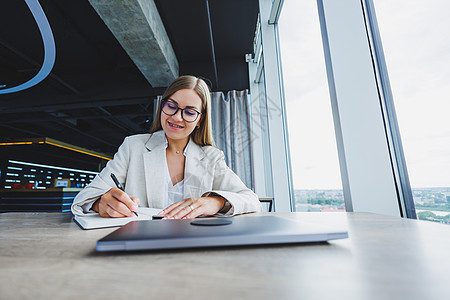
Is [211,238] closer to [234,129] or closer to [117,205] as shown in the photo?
[117,205]

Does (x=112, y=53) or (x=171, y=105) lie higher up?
(x=112, y=53)

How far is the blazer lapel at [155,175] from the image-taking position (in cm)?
108

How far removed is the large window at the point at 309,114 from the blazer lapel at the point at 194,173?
0.69 m

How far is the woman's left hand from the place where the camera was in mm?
653

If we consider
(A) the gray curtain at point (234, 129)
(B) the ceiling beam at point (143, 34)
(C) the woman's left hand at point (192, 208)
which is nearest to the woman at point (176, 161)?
(C) the woman's left hand at point (192, 208)

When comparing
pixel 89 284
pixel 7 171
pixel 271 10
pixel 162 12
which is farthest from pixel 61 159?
pixel 89 284

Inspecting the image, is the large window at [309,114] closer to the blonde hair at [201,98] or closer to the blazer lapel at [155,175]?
the blonde hair at [201,98]

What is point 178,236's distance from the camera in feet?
0.97

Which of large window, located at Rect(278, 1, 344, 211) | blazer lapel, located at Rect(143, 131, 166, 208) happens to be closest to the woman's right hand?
blazer lapel, located at Rect(143, 131, 166, 208)

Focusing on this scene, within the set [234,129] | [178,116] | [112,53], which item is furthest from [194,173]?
[112,53]

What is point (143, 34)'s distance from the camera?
8.02 feet

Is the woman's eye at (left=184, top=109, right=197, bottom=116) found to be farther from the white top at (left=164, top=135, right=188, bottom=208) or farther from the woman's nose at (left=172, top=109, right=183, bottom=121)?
the white top at (left=164, top=135, right=188, bottom=208)

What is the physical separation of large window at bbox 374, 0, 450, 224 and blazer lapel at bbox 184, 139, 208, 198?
0.88 m

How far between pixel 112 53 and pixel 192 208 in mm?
3465
